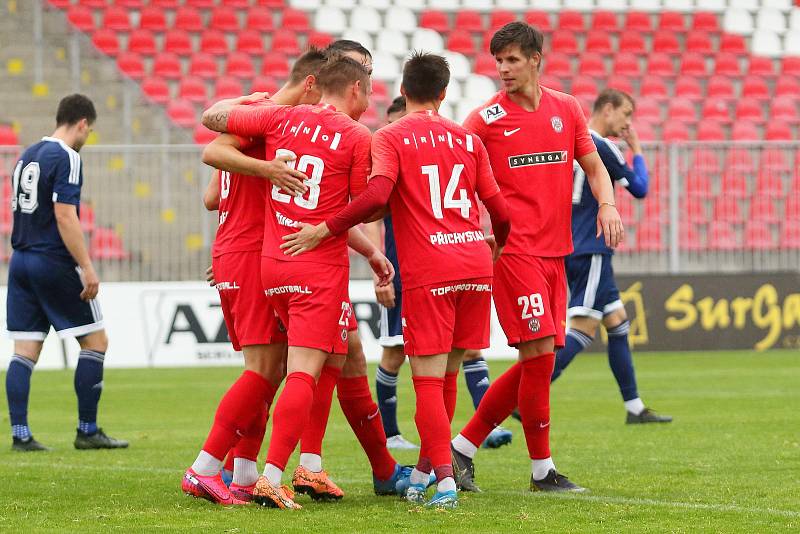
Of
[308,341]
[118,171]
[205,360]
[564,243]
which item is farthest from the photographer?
[118,171]

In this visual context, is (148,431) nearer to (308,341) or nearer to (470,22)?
(308,341)

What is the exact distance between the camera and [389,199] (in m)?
5.91

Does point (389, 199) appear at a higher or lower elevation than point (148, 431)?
higher

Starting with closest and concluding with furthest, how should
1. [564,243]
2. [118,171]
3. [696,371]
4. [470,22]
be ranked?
1. [564,243]
2. [696,371]
3. [118,171]
4. [470,22]

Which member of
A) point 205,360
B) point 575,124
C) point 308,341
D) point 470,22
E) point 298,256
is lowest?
point 205,360

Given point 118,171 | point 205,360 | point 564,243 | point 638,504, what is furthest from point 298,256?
point 118,171

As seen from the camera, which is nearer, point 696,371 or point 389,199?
point 389,199

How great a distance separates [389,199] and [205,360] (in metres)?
10.6

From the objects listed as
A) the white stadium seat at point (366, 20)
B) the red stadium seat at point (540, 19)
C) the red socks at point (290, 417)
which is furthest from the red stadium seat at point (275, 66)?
the red socks at point (290, 417)

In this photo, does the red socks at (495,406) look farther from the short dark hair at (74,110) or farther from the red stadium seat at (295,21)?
the red stadium seat at (295,21)

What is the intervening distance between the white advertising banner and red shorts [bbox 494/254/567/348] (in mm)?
9874

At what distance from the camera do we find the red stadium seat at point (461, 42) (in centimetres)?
2369

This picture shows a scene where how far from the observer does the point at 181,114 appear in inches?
830

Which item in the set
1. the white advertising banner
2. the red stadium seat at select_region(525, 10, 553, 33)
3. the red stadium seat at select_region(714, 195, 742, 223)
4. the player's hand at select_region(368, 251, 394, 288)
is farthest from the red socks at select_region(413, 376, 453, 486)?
the red stadium seat at select_region(525, 10, 553, 33)
